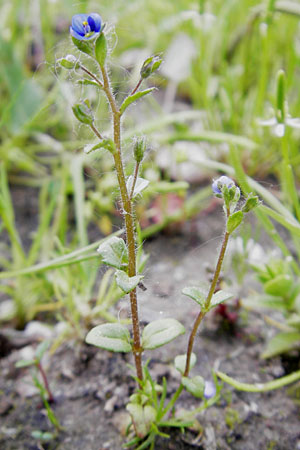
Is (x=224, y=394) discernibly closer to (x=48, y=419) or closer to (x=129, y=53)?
(x=48, y=419)

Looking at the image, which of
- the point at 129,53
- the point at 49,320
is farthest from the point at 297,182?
the point at 129,53

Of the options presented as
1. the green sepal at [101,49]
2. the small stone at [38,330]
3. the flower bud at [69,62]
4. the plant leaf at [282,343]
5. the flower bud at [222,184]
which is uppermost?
the green sepal at [101,49]

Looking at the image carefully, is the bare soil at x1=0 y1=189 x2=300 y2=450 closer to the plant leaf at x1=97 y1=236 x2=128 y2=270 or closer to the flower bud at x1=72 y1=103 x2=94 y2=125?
the plant leaf at x1=97 y1=236 x2=128 y2=270

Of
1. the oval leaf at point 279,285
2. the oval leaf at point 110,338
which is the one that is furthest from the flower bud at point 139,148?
the oval leaf at point 279,285

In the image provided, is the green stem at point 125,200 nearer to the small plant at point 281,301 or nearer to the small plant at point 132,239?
the small plant at point 132,239

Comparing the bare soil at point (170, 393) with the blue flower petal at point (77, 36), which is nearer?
the blue flower petal at point (77, 36)

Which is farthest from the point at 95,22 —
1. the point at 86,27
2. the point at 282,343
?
the point at 282,343
